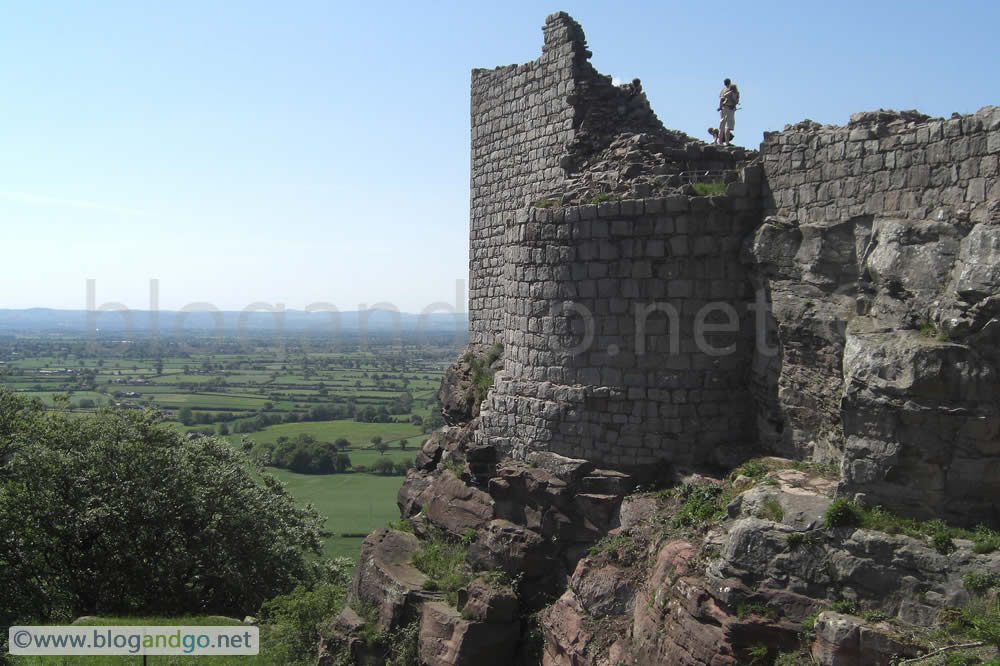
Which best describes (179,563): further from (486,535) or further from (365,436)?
(365,436)

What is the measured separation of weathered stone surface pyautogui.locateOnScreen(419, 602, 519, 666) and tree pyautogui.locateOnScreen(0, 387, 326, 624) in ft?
28.1

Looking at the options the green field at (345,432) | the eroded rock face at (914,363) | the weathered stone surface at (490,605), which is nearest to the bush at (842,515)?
the eroded rock face at (914,363)

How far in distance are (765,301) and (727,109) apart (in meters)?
4.74

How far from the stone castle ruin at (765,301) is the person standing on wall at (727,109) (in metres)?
0.90

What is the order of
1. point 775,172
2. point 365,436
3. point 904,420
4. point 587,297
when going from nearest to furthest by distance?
point 904,420 < point 775,172 < point 587,297 < point 365,436

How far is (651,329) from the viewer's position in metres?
12.0

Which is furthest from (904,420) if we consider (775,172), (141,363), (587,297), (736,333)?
(141,363)

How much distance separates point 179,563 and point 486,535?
9130mm

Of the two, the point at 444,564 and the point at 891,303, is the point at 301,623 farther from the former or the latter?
the point at 891,303

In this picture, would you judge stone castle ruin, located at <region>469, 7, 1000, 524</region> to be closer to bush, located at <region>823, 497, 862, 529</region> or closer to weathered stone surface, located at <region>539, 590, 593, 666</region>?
bush, located at <region>823, 497, 862, 529</region>

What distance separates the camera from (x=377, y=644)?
12.8 meters

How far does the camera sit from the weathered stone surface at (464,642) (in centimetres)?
1172

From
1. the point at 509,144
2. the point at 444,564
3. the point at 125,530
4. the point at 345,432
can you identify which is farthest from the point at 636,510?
the point at 345,432

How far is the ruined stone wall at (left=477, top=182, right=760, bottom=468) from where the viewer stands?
465 inches
